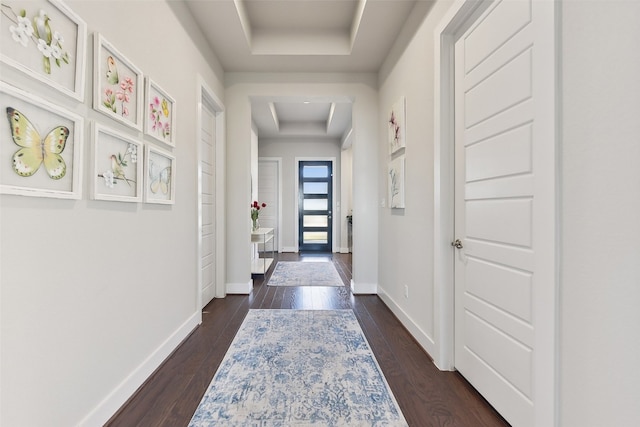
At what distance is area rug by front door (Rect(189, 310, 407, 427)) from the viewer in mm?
1493

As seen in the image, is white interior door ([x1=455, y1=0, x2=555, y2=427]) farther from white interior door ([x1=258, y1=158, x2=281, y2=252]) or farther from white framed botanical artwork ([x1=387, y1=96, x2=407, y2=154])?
white interior door ([x1=258, y1=158, x2=281, y2=252])

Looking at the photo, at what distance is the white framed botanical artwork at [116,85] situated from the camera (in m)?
1.39

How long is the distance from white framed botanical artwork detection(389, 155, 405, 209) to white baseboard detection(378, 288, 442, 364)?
95 cm

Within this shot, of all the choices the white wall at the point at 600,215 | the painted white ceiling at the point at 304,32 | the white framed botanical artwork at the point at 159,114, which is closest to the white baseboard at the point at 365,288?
the painted white ceiling at the point at 304,32

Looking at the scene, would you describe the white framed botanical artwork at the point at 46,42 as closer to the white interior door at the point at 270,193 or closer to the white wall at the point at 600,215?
the white wall at the point at 600,215

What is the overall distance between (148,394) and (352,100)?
11.1ft

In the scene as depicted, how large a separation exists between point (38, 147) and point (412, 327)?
98.3 inches

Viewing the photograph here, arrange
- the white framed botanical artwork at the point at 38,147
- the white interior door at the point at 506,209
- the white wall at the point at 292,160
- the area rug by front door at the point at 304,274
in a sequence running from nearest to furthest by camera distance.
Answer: the white framed botanical artwork at the point at 38,147 < the white interior door at the point at 506,209 < the area rug by front door at the point at 304,274 < the white wall at the point at 292,160

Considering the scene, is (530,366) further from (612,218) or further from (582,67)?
(582,67)

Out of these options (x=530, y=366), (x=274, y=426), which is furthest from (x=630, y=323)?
(x=274, y=426)

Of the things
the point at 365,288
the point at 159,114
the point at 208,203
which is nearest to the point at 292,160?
the point at 208,203

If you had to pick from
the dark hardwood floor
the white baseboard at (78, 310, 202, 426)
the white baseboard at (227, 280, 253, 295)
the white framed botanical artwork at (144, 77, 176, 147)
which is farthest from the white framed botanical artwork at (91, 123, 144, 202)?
the white baseboard at (227, 280, 253, 295)

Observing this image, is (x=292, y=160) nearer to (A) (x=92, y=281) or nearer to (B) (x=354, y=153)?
(B) (x=354, y=153)

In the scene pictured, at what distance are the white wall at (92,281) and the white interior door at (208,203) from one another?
87 cm
